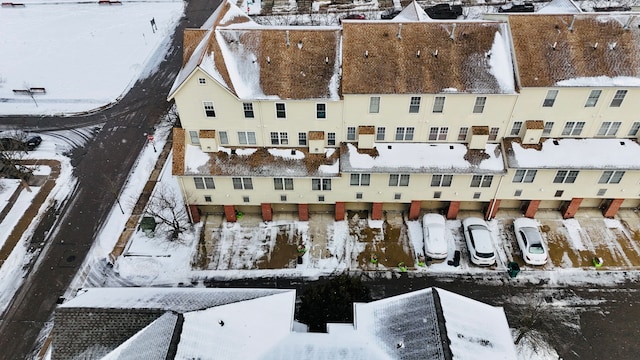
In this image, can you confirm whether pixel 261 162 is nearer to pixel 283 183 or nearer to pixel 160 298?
pixel 283 183

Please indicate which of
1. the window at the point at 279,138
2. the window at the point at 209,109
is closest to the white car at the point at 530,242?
the window at the point at 279,138

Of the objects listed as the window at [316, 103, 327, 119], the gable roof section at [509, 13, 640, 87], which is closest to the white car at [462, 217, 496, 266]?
the gable roof section at [509, 13, 640, 87]

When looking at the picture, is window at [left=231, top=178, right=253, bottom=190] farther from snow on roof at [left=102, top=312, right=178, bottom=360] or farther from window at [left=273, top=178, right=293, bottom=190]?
snow on roof at [left=102, top=312, right=178, bottom=360]

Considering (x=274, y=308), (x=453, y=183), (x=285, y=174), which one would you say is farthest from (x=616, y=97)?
(x=274, y=308)

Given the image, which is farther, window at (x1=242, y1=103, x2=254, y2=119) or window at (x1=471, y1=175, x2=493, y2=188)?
window at (x1=471, y1=175, x2=493, y2=188)

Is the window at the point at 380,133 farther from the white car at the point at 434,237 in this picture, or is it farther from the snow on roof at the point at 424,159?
the white car at the point at 434,237

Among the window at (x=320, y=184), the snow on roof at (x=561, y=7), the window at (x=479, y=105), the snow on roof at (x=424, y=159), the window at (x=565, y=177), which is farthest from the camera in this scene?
the snow on roof at (x=561, y=7)

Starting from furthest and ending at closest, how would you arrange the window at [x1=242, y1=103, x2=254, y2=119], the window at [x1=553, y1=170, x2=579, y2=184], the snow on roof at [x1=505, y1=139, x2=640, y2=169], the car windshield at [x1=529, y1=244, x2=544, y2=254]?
the car windshield at [x1=529, y1=244, x2=544, y2=254] < the window at [x1=553, y1=170, x2=579, y2=184] < the snow on roof at [x1=505, y1=139, x2=640, y2=169] < the window at [x1=242, y1=103, x2=254, y2=119]
